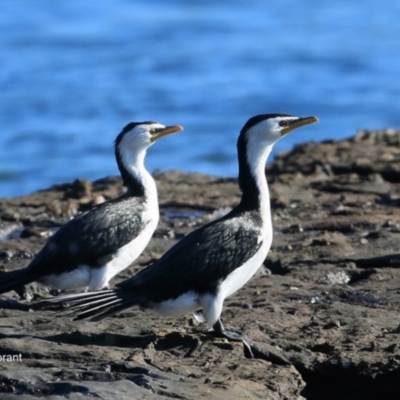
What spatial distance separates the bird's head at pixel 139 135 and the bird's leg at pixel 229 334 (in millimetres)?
2782

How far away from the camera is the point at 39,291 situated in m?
9.85

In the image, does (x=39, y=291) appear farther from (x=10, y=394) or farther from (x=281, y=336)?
(x=10, y=394)

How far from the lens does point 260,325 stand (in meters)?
8.53

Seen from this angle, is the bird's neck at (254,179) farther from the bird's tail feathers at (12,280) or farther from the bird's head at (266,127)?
the bird's tail feathers at (12,280)

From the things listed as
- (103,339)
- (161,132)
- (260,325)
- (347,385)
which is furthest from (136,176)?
(347,385)

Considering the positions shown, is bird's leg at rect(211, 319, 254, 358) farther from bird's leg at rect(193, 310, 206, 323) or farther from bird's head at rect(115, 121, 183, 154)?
Answer: bird's head at rect(115, 121, 183, 154)

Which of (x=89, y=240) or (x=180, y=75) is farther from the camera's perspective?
(x=180, y=75)

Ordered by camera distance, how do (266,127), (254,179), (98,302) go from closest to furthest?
(98,302) → (254,179) → (266,127)

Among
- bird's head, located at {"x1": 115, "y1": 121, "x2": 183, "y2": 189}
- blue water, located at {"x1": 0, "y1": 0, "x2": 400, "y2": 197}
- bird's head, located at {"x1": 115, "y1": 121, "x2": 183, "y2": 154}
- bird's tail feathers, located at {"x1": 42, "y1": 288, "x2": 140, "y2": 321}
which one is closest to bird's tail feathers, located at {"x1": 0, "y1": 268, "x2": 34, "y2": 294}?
bird's tail feathers, located at {"x1": 42, "y1": 288, "x2": 140, "y2": 321}

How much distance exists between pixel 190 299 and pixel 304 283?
1.78 metres

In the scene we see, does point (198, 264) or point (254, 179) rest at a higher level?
point (254, 179)

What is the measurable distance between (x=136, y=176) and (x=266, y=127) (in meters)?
1.61

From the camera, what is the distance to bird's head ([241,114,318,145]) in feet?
29.9

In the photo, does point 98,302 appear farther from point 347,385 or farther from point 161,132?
point 161,132
